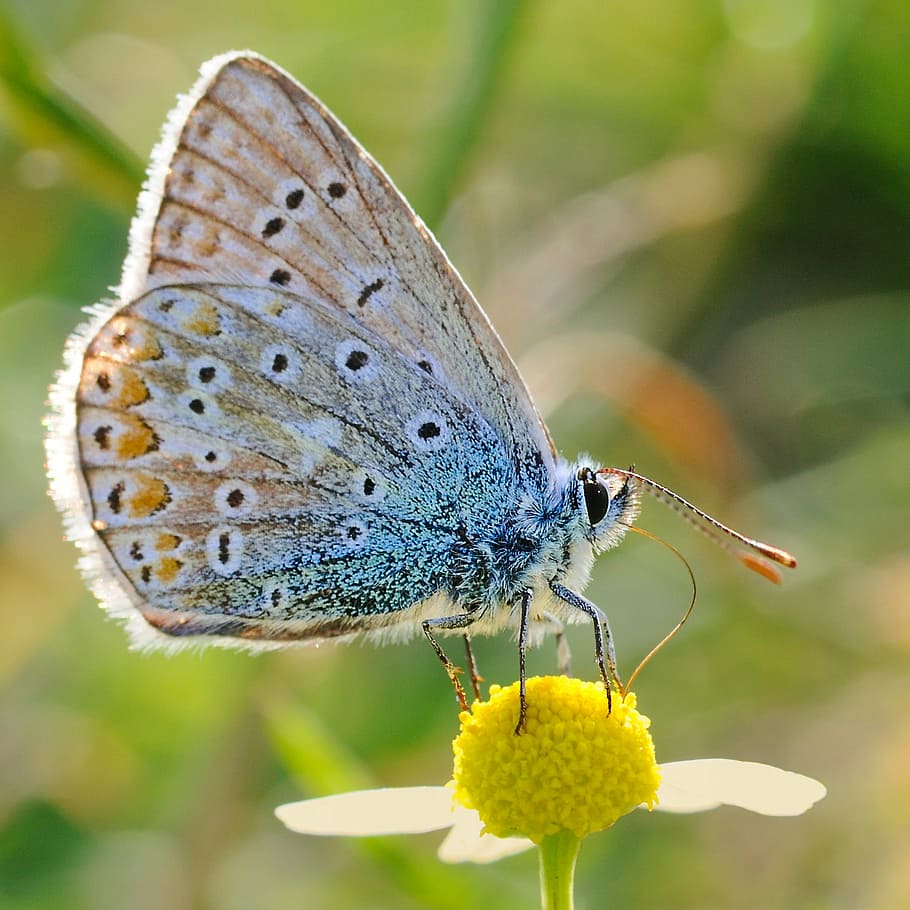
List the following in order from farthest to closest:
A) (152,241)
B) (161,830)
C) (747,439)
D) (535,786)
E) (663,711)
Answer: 1. (747,439)
2. (663,711)
3. (161,830)
4. (152,241)
5. (535,786)

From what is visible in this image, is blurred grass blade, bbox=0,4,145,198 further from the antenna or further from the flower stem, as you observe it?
the flower stem

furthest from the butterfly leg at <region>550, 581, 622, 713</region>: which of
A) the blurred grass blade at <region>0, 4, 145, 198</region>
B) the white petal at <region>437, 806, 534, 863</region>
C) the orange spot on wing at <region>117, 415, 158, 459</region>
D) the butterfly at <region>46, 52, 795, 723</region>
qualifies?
the blurred grass blade at <region>0, 4, 145, 198</region>

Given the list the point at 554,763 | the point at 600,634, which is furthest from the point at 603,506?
the point at 554,763

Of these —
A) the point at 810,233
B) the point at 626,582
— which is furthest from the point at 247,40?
the point at 626,582

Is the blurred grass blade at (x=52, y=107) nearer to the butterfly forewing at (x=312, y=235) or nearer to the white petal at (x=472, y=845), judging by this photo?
the butterfly forewing at (x=312, y=235)

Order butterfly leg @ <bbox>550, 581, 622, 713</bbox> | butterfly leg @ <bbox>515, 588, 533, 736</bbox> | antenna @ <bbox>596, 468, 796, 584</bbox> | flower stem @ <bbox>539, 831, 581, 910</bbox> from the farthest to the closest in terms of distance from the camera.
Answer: antenna @ <bbox>596, 468, 796, 584</bbox> → butterfly leg @ <bbox>550, 581, 622, 713</bbox> → butterfly leg @ <bbox>515, 588, 533, 736</bbox> → flower stem @ <bbox>539, 831, 581, 910</bbox>

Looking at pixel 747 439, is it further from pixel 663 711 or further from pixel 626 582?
pixel 663 711

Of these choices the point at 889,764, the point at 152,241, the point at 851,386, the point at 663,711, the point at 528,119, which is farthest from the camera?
the point at 528,119
